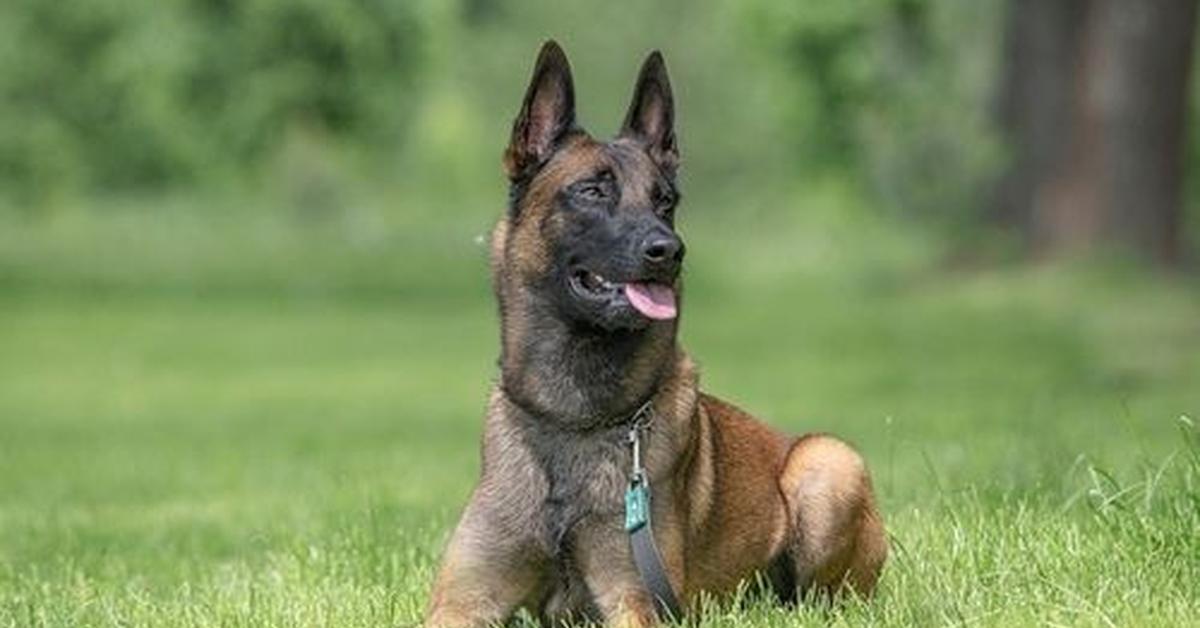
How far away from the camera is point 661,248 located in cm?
691

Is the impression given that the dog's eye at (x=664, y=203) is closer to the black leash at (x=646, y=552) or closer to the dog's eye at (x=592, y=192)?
the dog's eye at (x=592, y=192)

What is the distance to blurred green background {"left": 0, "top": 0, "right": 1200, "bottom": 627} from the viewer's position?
8.34 metres

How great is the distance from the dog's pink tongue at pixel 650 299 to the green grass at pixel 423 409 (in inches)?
32.9

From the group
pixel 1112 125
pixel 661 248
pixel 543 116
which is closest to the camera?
pixel 661 248

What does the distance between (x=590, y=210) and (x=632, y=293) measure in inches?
10.5

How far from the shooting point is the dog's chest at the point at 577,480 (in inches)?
279

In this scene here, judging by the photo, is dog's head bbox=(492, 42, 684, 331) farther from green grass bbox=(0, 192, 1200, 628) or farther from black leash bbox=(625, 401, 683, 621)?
green grass bbox=(0, 192, 1200, 628)

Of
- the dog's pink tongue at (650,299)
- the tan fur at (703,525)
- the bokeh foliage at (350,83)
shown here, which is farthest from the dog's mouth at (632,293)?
the bokeh foliage at (350,83)

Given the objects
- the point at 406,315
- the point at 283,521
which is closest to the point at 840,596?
the point at 283,521

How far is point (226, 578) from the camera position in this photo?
9398 mm

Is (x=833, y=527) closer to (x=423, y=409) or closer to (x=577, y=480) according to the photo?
(x=577, y=480)

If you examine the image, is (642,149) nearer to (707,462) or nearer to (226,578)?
(707,462)

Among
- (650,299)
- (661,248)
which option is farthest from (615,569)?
(661,248)

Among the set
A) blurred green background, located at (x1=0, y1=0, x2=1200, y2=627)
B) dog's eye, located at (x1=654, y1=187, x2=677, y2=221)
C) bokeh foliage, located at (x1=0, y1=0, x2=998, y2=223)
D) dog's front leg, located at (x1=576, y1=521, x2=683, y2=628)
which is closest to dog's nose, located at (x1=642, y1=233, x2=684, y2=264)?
dog's eye, located at (x1=654, y1=187, x2=677, y2=221)
